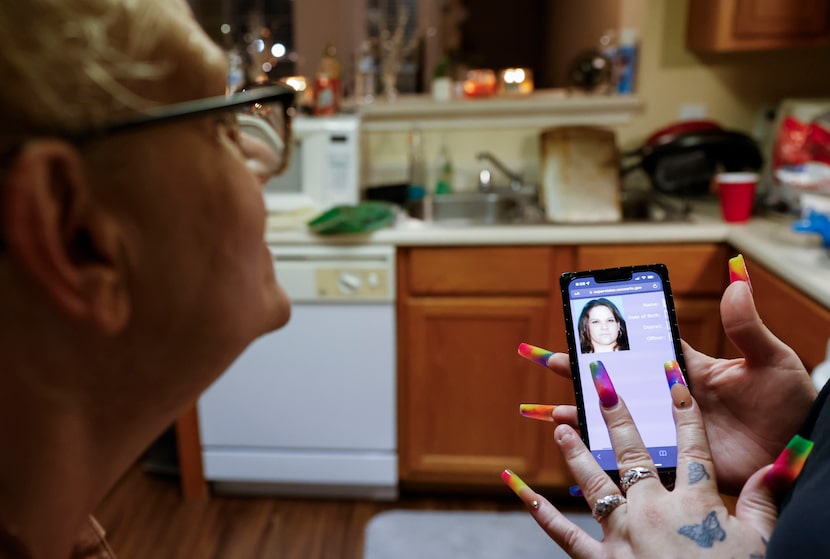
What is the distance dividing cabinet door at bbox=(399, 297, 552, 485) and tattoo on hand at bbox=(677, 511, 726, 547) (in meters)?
1.32

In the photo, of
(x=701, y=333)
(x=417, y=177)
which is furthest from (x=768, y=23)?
(x=701, y=333)

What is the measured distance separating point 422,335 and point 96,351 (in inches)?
62.9

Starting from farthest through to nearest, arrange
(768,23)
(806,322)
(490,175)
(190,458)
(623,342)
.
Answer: (490,175), (190,458), (768,23), (806,322), (623,342)

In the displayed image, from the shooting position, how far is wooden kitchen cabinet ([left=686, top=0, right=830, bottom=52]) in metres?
2.02

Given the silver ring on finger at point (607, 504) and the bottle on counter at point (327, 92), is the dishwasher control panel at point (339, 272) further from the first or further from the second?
the silver ring on finger at point (607, 504)

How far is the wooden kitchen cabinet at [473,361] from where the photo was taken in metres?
1.91

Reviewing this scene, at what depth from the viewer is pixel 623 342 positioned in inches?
26.8

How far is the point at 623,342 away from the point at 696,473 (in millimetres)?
160

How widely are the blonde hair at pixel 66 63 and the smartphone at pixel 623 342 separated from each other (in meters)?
0.48

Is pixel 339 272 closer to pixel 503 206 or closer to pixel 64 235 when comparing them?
pixel 503 206

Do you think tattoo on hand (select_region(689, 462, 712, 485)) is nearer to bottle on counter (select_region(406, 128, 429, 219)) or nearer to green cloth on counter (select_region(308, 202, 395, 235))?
green cloth on counter (select_region(308, 202, 395, 235))

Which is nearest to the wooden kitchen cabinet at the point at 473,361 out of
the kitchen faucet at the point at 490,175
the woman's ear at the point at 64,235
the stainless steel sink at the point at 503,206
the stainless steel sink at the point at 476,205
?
the stainless steel sink at the point at 503,206

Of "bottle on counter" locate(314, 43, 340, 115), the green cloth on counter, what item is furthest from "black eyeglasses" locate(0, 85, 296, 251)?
"bottle on counter" locate(314, 43, 340, 115)

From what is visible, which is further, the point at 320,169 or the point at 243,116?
the point at 320,169
